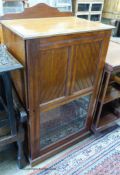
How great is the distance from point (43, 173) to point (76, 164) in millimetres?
280

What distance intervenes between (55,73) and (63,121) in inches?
20.7

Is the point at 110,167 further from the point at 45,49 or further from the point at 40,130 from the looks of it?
the point at 45,49

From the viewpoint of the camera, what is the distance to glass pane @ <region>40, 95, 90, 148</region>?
122cm

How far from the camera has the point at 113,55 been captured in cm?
130

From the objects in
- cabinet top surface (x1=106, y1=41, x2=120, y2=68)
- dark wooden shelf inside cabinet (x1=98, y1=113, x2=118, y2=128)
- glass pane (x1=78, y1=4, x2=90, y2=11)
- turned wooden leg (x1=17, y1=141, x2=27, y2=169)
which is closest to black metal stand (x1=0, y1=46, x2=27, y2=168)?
turned wooden leg (x1=17, y1=141, x2=27, y2=169)

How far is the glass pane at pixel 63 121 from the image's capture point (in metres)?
1.22

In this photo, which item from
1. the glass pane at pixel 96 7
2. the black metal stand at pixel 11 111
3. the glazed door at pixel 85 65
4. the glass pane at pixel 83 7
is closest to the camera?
the black metal stand at pixel 11 111

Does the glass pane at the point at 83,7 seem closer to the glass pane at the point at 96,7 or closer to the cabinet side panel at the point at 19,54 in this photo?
the glass pane at the point at 96,7

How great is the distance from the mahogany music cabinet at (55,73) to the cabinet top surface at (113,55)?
9 centimetres

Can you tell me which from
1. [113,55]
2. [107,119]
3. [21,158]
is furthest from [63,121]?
[113,55]

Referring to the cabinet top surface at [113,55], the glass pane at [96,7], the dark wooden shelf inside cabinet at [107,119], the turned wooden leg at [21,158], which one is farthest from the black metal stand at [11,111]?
the glass pane at [96,7]

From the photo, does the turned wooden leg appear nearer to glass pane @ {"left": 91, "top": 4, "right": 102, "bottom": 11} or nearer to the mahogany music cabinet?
the mahogany music cabinet

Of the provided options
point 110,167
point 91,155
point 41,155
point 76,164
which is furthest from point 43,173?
point 110,167

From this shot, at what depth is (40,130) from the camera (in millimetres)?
1196
